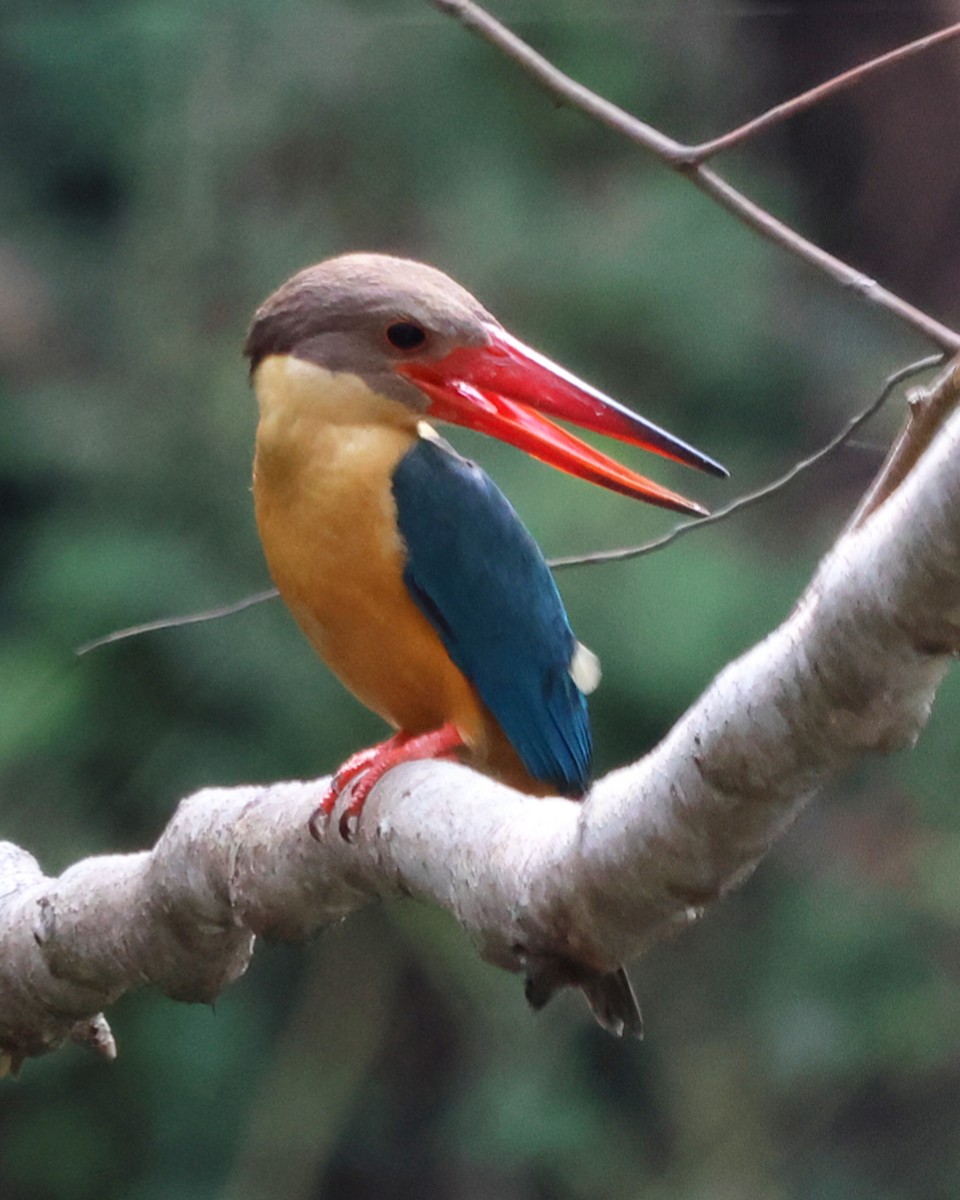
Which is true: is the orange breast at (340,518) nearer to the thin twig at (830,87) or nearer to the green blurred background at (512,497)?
the thin twig at (830,87)

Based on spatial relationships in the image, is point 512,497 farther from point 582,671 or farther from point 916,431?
point 916,431

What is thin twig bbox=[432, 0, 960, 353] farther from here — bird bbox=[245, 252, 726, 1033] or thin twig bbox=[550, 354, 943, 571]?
bird bbox=[245, 252, 726, 1033]

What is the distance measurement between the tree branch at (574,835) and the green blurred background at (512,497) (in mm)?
1528

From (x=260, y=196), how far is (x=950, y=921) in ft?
6.72

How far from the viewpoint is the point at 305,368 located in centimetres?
188

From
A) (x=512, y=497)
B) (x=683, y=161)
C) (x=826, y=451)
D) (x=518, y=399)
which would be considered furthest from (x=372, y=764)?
(x=512, y=497)

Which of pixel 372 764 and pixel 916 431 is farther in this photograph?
pixel 372 764

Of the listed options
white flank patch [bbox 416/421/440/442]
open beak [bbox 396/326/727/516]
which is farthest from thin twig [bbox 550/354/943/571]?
white flank patch [bbox 416/421/440/442]

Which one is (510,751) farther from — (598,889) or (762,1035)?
(762,1035)

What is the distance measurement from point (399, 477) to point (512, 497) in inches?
53.9

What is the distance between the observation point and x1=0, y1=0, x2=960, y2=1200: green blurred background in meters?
3.43

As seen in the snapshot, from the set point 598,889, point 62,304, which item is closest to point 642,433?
point 598,889

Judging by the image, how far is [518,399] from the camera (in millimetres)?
1840

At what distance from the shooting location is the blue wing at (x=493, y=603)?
75.5 inches
